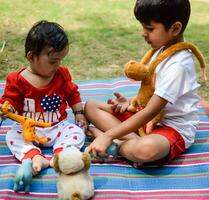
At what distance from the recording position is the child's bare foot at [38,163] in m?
2.18

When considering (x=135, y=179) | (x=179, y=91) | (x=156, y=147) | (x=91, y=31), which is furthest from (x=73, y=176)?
(x=91, y=31)

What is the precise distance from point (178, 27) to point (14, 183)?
3.44ft

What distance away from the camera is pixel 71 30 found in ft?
15.6

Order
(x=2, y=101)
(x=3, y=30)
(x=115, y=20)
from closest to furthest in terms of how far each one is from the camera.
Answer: (x=2, y=101) → (x=3, y=30) → (x=115, y=20)

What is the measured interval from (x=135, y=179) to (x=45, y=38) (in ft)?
2.63

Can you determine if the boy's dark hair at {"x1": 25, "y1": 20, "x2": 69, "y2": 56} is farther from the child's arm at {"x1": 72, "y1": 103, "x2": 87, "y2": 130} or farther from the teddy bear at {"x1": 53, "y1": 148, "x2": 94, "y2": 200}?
the teddy bear at {"x1": 53, "y1": 148, "x2": 94, "y2": 200}

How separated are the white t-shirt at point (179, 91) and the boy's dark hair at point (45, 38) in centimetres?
49

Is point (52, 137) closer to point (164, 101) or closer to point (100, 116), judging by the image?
point (100, 116)

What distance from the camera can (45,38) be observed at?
229cm

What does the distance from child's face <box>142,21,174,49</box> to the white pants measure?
0.60m

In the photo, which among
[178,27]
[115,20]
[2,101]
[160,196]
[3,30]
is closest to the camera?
[160,196]

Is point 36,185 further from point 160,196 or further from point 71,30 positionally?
point 71,30

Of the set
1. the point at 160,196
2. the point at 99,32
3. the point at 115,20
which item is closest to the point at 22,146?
the point at 160,196

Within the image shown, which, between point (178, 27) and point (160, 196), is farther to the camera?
point (178, 27)
